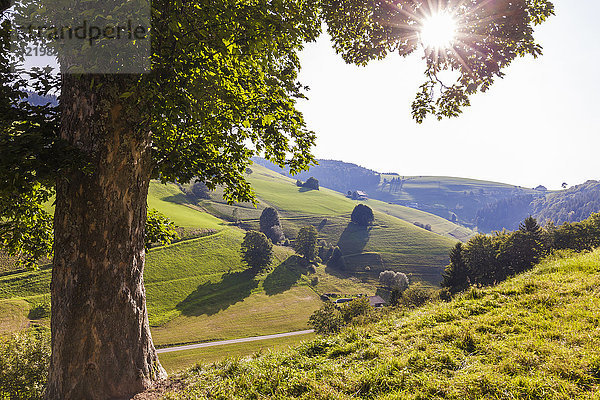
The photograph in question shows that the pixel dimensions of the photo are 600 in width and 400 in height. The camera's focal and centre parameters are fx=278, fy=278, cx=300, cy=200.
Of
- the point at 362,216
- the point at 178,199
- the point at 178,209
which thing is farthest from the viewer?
the point at 362,216

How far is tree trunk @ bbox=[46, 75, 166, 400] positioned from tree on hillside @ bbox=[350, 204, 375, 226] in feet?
540

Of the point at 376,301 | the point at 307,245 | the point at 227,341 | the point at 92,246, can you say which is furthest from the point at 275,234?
the point at 92,246

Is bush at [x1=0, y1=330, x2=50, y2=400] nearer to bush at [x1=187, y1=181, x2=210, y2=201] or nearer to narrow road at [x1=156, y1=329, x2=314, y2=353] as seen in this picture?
narrow road at [x1=156, y1=329, x2=314, y2=353]

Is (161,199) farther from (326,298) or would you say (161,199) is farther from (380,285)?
(380,285)

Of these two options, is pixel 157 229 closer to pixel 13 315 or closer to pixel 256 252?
pixel 13 315

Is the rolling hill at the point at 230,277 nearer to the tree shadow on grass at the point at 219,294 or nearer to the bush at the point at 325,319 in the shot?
the tree shadow on grass at the point at 219,294

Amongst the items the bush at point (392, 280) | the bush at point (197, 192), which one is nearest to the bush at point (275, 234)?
the bush at point (197, 192)

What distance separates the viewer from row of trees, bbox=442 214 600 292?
45250mm

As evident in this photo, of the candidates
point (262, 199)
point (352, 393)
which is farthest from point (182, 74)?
point (262, 199)

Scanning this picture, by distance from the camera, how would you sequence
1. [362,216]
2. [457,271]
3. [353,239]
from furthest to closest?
[362,216] < [353,239] < [457,271]

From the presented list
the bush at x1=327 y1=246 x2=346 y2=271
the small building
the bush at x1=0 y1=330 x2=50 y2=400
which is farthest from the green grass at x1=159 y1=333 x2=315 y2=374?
the bush at x1=327 y1=246 x2=346 y2=271

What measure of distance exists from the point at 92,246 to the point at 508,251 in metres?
59.0

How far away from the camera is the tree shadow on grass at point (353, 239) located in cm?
13750

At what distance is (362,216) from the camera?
6565 inches
